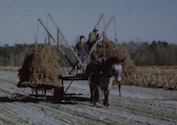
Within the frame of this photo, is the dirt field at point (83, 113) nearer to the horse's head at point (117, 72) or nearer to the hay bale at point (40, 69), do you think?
the hay bale at point (40, 69)

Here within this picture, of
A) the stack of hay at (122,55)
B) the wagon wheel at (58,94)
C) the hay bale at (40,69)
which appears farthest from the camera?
the wagon wheel at (58,94)

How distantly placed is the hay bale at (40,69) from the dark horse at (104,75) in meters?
1.45

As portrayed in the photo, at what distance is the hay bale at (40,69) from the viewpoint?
17453 millimetres

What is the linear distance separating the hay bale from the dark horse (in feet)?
4.74

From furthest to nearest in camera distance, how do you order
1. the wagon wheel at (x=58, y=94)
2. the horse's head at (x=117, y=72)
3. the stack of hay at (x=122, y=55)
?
the wagon wheel at (x=58, y=94) < the stack of hay at (x=122, y=55) < the horse's head at (x=117, y=72)

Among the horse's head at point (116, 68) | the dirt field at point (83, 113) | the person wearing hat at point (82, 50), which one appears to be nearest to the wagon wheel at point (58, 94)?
the dirt field at point (83, 113)

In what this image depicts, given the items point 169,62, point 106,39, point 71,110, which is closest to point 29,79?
point 71,110

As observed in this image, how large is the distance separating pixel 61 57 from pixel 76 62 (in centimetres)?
124

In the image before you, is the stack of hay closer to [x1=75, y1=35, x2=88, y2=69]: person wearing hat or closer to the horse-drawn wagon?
the horse-drawn wagon

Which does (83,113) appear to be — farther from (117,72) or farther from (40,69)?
(40,69)

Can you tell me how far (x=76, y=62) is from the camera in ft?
62.5

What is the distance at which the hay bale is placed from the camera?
17.5 metres

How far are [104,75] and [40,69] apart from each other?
102 inches

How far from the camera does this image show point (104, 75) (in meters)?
→ 17.7
